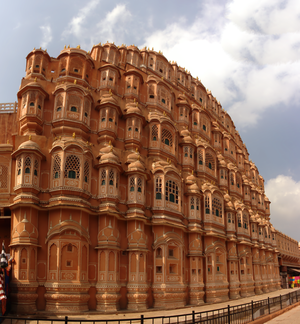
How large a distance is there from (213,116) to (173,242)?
23.5m

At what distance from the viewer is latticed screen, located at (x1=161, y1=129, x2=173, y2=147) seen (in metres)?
29.8

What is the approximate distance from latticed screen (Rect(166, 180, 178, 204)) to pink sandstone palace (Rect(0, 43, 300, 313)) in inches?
3.3

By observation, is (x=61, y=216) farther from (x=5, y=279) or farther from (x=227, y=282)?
(x=227, y=282)

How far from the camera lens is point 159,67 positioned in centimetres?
3734

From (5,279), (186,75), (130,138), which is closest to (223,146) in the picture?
(186,75)

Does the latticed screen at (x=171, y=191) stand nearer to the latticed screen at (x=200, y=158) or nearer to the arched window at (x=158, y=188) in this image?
the arched window at (x=158, y=188)

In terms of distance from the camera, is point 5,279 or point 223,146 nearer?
point 5,279

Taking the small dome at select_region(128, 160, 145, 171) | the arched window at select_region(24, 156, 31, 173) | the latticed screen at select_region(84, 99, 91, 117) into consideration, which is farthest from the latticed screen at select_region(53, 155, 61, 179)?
the small dome at select_region(128, 160, 145, 171)

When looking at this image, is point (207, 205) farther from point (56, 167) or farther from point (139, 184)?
point (56, 167)

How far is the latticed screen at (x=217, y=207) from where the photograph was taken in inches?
1252

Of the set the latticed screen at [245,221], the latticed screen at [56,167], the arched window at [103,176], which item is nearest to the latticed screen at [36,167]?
the latticed screen at [56,167]

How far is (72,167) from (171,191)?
866 centimetres

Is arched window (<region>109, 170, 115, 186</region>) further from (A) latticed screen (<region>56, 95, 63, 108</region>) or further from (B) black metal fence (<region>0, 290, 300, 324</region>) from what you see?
(B) black metal fence (<region>0, 290, 300, 324</region>)

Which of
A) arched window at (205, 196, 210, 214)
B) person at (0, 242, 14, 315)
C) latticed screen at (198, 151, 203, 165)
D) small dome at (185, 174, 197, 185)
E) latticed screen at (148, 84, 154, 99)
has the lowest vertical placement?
person at (0, 242, 14, 315)
